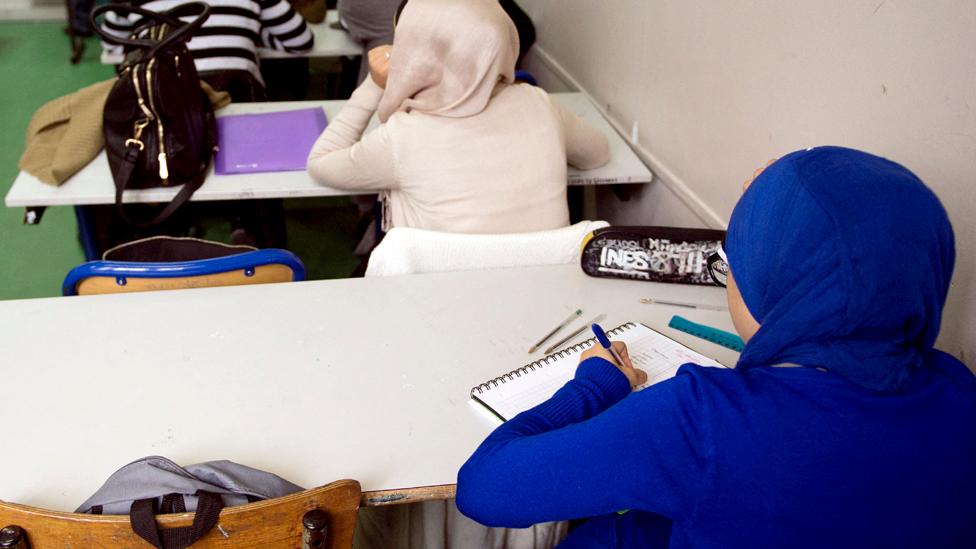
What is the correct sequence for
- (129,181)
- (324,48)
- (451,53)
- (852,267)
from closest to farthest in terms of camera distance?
(852,267), (451,53), (129,181), (324,48)

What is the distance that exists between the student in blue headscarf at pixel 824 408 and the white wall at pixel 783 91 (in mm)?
472

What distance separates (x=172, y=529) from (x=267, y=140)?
1.49 meters

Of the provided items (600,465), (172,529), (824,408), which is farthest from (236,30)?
(824,408)

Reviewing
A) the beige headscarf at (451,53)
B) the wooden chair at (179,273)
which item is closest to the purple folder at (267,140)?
the beige headscarf at (451,53)

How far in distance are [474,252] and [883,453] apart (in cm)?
98

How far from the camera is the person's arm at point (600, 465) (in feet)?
2.67

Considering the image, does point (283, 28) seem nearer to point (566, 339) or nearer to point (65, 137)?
point (65, 137)

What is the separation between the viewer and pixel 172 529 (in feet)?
3.02

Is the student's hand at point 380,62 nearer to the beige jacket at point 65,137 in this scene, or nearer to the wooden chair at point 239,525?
the beige jacket at point 65,137

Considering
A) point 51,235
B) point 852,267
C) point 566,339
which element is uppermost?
point 852,267

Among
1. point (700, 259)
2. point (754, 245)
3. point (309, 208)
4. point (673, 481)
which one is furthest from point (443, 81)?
point (309, 208)

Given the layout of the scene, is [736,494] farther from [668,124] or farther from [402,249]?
→ [668,124]

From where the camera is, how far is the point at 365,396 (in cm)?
127

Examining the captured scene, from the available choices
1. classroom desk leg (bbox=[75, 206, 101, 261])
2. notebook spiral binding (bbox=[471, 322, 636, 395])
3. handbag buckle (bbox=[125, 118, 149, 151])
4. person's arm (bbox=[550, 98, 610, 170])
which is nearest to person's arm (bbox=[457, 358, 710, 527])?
notebook spiral binding (bbox=[471, 322, 636, 395])
